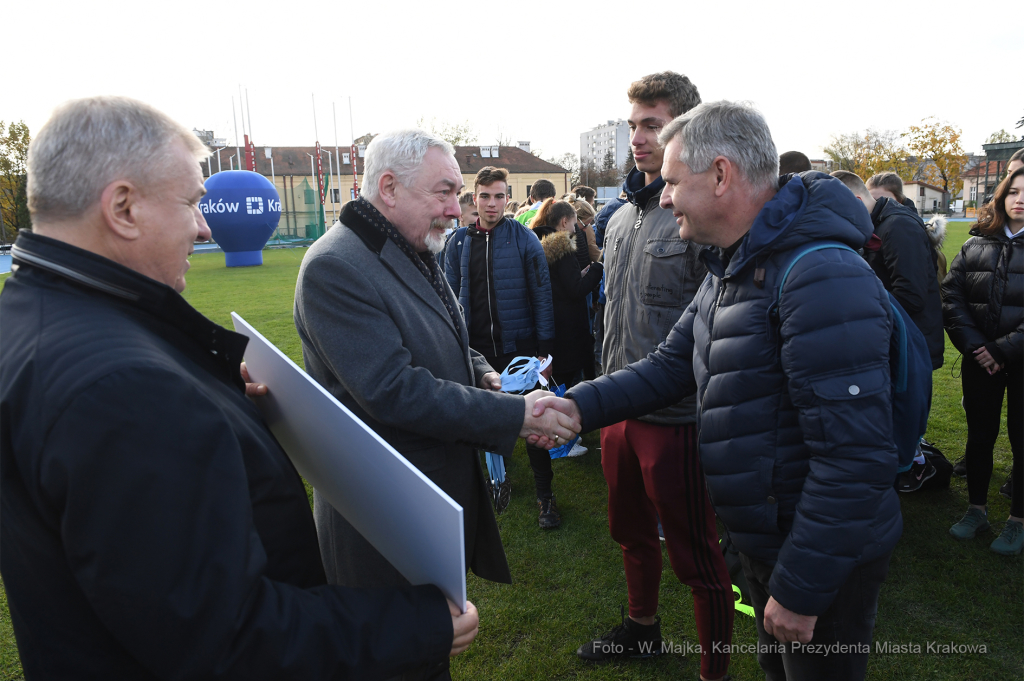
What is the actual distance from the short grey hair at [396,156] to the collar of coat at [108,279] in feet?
3.79

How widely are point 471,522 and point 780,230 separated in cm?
149

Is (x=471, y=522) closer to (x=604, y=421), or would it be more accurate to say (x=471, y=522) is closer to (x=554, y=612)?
(x=604, y=421)

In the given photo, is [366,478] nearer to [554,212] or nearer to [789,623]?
[789,623]

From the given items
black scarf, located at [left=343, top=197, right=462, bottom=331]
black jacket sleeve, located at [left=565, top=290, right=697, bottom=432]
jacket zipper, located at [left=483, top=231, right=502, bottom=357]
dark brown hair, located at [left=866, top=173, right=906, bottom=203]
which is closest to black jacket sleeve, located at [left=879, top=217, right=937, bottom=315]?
dark brown hair, located at [left=866, top=173, right=906, bottom=203]

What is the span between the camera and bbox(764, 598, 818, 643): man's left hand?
69.4 inches

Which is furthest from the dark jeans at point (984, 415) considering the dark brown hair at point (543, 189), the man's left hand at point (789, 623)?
the dark brown hair at point (543, 189)

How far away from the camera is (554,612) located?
358cm

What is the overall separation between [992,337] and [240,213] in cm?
2751

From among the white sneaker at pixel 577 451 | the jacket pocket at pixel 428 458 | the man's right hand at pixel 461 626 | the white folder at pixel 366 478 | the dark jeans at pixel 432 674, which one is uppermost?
the white folder at pixel 366 478

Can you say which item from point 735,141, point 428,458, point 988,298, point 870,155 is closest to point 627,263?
point 735,141

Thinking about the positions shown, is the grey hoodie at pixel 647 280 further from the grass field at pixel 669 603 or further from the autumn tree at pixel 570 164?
the autumn tree at pixel 570 164

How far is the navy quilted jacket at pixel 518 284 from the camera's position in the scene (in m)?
4.97

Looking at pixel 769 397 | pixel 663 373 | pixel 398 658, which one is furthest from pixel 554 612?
pixel 398 658

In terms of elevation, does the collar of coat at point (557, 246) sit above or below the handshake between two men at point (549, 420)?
above
